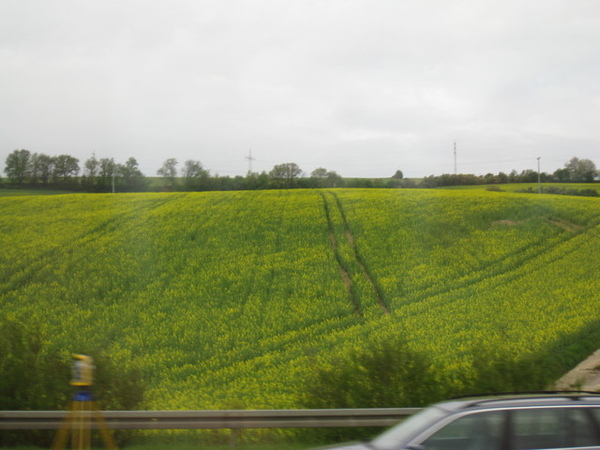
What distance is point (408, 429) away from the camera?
17.4ft

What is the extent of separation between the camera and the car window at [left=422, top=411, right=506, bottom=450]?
499cm

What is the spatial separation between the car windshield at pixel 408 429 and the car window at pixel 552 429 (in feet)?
2.09

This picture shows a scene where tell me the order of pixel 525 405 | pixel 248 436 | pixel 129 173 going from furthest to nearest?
pixel 129 173 < pixel 248 436 < pixel 525 405

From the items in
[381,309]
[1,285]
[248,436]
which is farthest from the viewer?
[1,285]

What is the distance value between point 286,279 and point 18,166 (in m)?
18.7

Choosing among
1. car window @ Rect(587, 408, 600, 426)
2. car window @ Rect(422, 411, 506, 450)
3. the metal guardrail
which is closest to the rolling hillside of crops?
the metal guardrail

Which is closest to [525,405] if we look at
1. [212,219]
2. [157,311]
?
[157,311]

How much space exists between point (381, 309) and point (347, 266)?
304 cm

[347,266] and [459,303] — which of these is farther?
[347,266]

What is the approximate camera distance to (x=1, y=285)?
949 inches

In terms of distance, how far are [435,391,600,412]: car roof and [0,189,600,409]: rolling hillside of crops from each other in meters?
9.31

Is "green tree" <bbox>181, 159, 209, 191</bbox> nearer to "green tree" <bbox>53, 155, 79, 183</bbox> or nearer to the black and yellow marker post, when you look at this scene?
"green tree" <bbox>53, 155, 79, 183</bbox>

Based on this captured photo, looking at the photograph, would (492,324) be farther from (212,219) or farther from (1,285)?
(1,285)

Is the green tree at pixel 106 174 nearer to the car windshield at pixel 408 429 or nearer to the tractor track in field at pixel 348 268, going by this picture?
the tractor track in field at pixel 348 268
